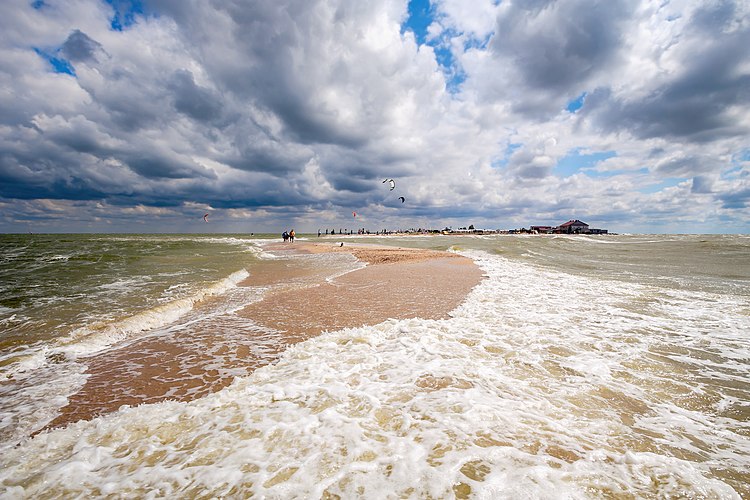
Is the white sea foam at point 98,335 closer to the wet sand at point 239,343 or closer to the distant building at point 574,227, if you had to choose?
the wet sand at point 239,343

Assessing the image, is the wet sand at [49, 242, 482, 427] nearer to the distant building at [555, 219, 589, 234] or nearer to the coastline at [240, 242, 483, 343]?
the coastline at [240, 242, 483, 343]

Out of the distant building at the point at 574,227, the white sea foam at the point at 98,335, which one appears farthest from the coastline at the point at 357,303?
the distant building at the point at 574,227

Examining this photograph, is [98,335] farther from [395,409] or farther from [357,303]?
[395,409]

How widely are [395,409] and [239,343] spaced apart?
13.9 feet

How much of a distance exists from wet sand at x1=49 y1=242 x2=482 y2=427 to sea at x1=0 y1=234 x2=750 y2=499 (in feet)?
0.22

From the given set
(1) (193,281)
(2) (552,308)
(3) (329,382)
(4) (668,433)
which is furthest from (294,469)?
(1) (193,281)

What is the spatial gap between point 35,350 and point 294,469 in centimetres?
716

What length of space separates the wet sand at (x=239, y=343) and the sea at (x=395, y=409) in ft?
0.22

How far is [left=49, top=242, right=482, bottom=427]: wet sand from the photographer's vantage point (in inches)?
186

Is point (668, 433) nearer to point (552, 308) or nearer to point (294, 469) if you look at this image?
point (294, 469)

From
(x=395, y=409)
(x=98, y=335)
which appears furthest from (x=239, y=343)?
(x=395, y=409)

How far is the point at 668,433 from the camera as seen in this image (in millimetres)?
3436

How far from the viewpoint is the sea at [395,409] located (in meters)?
2.79

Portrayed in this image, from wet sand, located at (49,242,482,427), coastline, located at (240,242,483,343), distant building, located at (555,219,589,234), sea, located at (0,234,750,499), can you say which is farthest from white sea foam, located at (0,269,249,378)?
distant building, located at (555,219,589,234)
